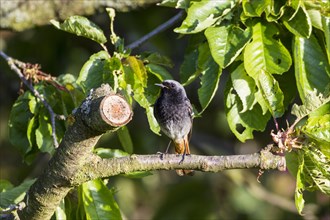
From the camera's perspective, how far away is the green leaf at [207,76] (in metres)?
3.77

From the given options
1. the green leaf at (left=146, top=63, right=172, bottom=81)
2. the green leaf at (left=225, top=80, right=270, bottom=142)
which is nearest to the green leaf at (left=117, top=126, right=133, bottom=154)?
the green leaf at (left=146, top=63, right=172, bottom=81)

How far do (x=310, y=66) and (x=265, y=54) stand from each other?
23 centimetres

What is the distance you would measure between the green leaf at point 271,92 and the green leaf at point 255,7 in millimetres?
315

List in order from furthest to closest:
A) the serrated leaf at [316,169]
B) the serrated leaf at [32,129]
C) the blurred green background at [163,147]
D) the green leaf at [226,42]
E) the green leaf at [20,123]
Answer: the blurred green background at [163,147] < the green leaf at [20,123] < the serrated leaf at [32,129] < the green leaf at [226,42] < the serrated leaf at [316,169]

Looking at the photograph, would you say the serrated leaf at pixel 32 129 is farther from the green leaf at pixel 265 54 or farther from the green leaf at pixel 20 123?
the green leaf at pixel 265 54

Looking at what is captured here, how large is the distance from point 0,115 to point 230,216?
7.87 ft

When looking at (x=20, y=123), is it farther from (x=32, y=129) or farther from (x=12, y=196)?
(x=12, y=196)

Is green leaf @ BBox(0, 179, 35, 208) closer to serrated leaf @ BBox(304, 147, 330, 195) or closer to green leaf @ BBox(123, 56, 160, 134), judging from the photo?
green leaf @ BBox(123, 56, 160, 134)

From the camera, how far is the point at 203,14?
376 centimetres

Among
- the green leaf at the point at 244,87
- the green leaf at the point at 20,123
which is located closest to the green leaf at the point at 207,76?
the green leaf at the point at 244,87

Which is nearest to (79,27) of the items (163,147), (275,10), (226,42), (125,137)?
(125,137)

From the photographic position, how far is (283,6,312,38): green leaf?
146 inches

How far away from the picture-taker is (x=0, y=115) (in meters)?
7.81

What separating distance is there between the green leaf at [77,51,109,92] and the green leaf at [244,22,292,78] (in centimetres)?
68
